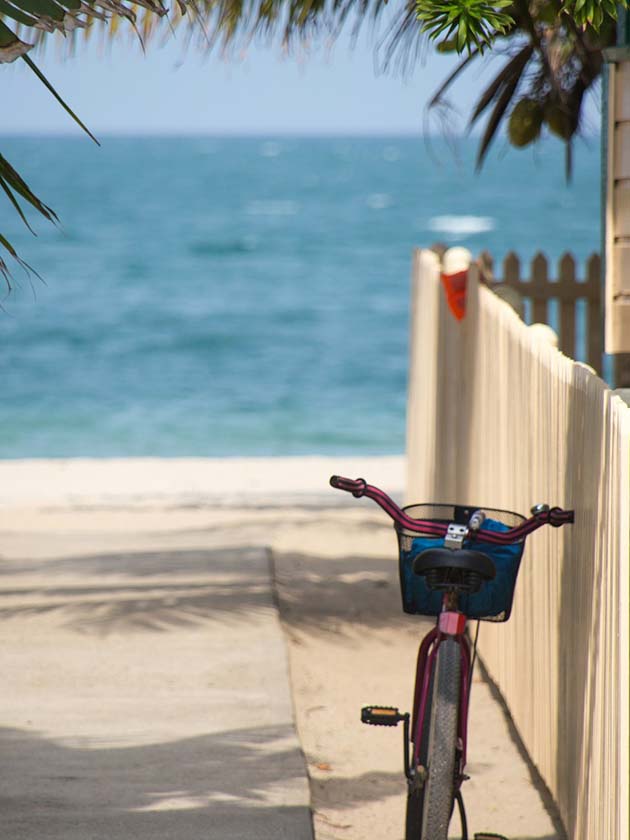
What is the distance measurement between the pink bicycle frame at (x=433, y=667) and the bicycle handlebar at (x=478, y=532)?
194 mm

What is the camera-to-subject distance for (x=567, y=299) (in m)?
8.95

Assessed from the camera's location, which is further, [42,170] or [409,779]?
[42,170]

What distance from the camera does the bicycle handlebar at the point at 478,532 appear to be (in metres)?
3.80

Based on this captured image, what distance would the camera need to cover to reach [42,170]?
121688 millimetres

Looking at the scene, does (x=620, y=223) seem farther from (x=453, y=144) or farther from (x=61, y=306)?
(x=61, y=306)

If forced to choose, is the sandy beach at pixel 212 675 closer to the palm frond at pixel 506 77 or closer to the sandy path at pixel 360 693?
the sandy path at pixel 360 693

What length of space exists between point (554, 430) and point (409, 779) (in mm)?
1329

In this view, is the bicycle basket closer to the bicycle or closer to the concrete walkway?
the bicycle

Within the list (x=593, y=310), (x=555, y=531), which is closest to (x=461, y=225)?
(x=593, y=310)

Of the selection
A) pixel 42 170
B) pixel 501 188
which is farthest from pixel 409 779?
pixel 42 170

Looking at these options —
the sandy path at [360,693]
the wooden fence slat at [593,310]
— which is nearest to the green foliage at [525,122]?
the wooden fence slat at [593,310]

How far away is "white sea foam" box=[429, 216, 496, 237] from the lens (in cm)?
7969

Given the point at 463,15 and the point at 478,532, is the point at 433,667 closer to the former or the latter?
the point at 478,532

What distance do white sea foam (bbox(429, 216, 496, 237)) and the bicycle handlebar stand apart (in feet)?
246
